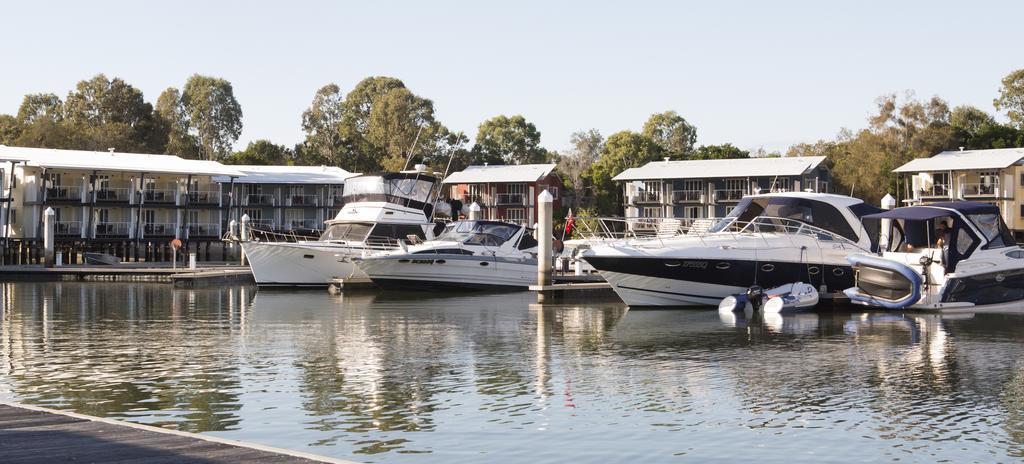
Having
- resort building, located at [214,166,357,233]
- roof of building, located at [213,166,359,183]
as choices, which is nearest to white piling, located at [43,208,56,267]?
roof of building, located at [213,166,359,183]

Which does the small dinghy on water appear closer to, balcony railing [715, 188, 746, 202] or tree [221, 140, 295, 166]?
balcony railing [715, 188, 746, 202]

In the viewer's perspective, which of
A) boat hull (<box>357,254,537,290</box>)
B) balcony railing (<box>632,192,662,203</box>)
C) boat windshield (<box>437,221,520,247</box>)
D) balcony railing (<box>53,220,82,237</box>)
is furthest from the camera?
balcony railing (<box>632,192,662,203</box>)

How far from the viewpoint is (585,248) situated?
119ft

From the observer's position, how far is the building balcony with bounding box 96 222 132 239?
64562 millimetres

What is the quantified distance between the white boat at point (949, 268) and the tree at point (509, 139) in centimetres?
8191

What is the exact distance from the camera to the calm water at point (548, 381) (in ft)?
Result: 46.8

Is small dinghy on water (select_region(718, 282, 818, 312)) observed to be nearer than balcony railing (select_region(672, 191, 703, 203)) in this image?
Yes

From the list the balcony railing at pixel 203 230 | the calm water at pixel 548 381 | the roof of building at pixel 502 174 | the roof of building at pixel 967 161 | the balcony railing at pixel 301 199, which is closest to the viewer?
the calm water at pixel 548 381

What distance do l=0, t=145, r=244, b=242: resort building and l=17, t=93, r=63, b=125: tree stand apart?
130 feet

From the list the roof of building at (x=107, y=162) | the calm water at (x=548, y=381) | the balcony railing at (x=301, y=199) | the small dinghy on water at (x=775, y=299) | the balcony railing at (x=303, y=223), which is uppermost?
the roof of building at (x=107, y=162)

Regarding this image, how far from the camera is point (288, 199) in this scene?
266 feet

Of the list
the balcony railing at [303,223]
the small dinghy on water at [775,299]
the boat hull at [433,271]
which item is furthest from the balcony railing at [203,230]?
the small dinghy on water at [775,299]

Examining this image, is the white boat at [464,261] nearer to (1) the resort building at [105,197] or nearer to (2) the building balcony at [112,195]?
(1) the resort building at [105,197]

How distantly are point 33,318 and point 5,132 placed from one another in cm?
7158
